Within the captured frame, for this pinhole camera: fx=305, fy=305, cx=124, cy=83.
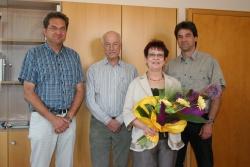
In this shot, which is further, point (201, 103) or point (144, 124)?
point (144, 124)

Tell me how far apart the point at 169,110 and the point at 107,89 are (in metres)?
0.83

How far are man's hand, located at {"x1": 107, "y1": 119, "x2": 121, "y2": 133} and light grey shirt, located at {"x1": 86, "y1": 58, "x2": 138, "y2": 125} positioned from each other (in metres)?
0.03

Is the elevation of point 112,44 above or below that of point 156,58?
above

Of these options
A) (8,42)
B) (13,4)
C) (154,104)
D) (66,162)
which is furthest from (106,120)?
(13,4)

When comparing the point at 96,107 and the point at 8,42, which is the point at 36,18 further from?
the point at 96,107

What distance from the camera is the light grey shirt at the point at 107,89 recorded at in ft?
8.38

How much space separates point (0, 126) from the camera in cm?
293

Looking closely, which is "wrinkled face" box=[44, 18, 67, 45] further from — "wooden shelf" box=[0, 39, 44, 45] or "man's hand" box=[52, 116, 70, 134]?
"wooden shelf" box=[0, 39, 44, 45]

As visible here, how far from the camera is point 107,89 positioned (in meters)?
2.58

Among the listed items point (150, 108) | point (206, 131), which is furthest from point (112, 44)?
point (206, 131)

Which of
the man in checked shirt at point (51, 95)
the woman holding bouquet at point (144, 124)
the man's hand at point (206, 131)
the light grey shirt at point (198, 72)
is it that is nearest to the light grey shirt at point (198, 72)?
the light grey shirt at point (198, 72)

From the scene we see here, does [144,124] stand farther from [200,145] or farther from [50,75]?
[50,75]

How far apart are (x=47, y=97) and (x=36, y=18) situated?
138cm

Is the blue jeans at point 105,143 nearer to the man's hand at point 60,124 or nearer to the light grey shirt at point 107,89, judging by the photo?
the light grey shirt at point 107,89
